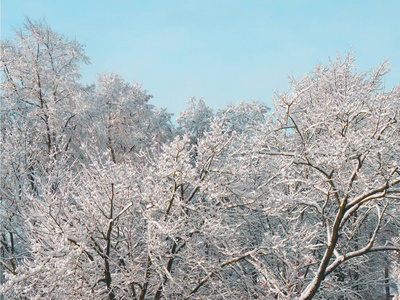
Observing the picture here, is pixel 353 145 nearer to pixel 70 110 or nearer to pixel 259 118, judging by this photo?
pixel 70 110

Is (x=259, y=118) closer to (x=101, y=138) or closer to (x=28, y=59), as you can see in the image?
(x=101, y=138)

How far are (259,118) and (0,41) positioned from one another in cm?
1306

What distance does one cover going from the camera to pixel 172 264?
8609 millimetres

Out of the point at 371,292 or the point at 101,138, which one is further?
the point at 101,138

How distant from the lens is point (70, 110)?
643 inches

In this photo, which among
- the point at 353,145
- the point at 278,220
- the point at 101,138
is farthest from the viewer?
the point at 101,138

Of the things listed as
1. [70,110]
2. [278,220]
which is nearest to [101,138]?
[70,110]

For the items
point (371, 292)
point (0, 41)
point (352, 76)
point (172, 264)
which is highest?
point (0, 41)

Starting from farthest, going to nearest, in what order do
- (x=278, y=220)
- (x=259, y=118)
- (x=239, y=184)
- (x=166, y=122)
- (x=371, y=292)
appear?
(x=166, y=122)
(x=259, y=118)
(x=371, y=292)
(x=278, y=220)
(x=239, y=184)

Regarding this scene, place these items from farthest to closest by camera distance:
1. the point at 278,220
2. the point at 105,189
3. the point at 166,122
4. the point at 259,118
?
the point at 166,122 → the point at 259,118 → the point at 278,220 → the point at 105,189

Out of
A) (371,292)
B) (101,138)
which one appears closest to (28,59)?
(101,138)

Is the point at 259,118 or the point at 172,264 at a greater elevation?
the point at 259,118

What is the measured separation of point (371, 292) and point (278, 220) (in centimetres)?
529

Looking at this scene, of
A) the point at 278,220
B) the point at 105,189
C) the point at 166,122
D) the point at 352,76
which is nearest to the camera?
the point at 105,189
